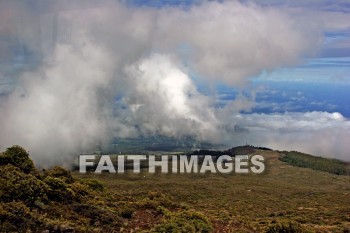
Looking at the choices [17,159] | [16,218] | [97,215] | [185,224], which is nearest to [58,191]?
[97,215]

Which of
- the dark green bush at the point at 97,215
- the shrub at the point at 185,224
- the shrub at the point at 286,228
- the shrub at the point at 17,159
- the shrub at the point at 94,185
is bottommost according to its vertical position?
the shrub at the point at 286,228

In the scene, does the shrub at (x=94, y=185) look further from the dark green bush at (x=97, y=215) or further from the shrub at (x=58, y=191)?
the dark green bush at (x=97, y=215)

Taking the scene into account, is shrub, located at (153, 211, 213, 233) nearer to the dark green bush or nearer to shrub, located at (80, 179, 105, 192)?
the dark green bush

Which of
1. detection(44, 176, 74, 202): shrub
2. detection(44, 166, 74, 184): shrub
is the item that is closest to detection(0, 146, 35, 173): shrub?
detection(44, 166, 74, 184): shrub

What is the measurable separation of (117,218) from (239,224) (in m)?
9.23

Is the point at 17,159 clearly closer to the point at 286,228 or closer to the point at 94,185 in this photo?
the point at 94,185

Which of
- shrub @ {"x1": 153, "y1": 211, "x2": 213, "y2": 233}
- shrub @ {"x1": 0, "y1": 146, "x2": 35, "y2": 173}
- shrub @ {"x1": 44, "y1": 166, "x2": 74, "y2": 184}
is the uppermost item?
shrub @ {"x1": 0, "y1": 146, "x2": 35, "y2": 173}

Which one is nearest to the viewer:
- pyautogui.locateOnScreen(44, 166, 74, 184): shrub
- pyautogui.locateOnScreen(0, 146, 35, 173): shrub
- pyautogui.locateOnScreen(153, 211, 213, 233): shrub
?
pyautogui.locateOnScreen(153, 211, 213, 233): shrub

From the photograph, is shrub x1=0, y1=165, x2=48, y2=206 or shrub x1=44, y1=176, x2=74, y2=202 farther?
shrub x1=44, y1=176, x2=74, y2=202

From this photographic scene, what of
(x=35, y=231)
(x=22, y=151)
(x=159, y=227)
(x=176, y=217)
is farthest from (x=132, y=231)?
(x=22, y=151)

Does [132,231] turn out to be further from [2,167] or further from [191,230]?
[2,167]

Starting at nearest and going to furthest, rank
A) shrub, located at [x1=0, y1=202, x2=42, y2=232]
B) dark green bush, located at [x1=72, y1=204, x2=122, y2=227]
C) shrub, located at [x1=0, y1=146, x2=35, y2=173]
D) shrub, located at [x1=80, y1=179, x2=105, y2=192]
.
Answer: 1. shrub, located at [x1=0, y1=202, x2=42, y2=232]
2. dark green bush, located at [x1=72, y1=204, x2=122, y2=227]
3. shrub, located at [x1=0, y1=146, x2=35, y2=173]
4. shrub, located at [x1=80, y1=179, x2=105, y2=192]

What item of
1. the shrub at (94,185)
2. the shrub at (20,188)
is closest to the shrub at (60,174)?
the shrub at (94,185)

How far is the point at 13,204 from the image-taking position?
19.2 meters
